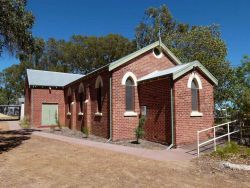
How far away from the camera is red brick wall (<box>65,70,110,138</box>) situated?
16.6 metres

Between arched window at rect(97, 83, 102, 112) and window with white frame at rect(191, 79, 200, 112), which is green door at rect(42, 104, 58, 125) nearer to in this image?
arched window at rect(97, 83, 102, 112)

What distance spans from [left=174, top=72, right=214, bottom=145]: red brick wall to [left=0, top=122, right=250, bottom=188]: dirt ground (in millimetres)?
3799

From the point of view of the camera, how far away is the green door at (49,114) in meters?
27.2

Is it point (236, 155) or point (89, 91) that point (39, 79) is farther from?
point (236, 155)

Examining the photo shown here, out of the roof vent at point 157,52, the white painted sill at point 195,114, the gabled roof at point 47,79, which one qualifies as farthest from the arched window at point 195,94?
the gabled roof at point 47,79

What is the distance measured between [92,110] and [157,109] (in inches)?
227

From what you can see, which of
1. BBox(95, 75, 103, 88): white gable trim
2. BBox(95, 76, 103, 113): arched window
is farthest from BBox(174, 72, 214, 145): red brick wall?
BBox(95, 76, 103, 113): arched window

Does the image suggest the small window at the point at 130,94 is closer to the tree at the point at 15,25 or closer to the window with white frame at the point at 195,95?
the window with white frame at the point at 195,95

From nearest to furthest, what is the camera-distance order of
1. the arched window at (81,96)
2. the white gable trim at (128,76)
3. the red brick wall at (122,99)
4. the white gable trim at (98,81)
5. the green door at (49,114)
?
the red brick wall at (122,99) → the white gable trim at (128,76) → the white gable trim at (98,81) → the arched window at (81,96) → the green door at (49,114)

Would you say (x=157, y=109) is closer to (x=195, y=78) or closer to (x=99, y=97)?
(x=195, y=78)

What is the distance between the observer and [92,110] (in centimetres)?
1888

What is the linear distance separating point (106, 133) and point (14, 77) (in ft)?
181

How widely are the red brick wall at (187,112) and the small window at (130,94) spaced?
3652mm

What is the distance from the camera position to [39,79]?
28516 millimetres
